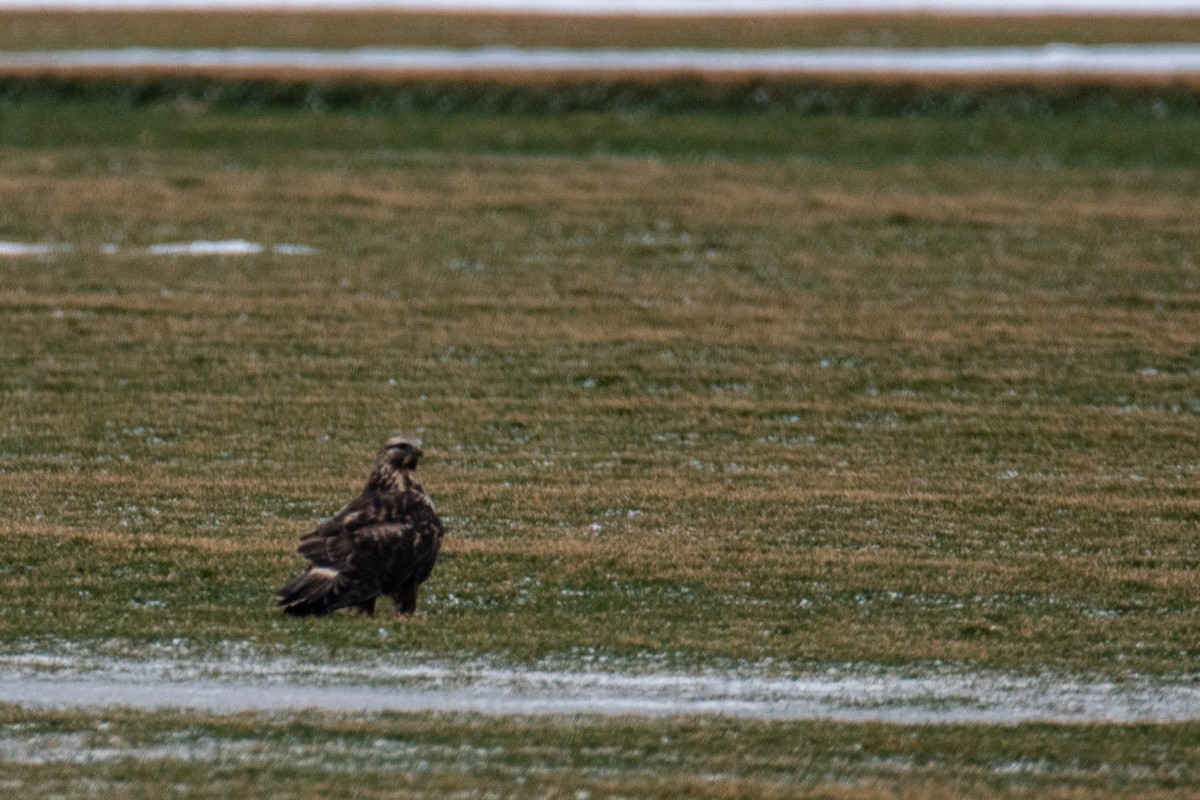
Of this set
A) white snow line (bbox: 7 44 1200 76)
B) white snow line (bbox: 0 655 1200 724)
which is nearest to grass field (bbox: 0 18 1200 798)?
white snow line (bbox: 0 655 1200 724)

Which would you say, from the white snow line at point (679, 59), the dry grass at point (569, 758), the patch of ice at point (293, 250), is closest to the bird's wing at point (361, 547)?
the dry grass at point (569, 758)

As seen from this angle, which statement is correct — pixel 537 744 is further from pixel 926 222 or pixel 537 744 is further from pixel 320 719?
pixel 926 222

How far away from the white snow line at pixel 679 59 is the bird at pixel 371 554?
93.6 feet

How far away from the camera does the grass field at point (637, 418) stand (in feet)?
33.6

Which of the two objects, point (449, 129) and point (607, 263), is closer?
point (607, 263)

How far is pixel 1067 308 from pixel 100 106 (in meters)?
22.1

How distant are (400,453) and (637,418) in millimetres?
6064

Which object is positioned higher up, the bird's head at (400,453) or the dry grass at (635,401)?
the bird's head at (400,453)

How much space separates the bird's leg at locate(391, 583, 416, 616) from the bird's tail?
32 cm

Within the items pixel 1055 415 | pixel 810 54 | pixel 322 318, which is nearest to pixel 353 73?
pixel 810 54

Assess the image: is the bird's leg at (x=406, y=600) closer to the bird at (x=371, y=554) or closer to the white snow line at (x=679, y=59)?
the bird at (x=371, y=554)

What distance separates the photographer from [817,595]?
1162 centimetres

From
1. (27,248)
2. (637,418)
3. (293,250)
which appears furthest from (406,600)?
(27,248)

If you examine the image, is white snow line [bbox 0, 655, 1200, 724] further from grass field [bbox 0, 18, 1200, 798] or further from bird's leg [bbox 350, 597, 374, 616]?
bird's leg [bbox 350, 597, 374, 616]
